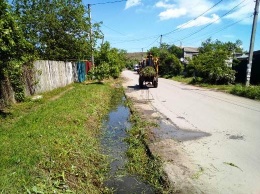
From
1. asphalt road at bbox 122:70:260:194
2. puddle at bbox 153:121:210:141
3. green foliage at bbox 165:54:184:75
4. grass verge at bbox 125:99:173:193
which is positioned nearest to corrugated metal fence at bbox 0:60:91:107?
grass verge at bbox 125:99:173:193

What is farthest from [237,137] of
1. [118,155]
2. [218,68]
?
[218,68]

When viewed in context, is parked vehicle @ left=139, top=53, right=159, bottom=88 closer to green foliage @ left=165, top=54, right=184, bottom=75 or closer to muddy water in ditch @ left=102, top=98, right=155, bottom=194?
muddy water in ditch @ left=102, top=98, right=155, bottom=194

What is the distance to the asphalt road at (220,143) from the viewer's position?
4.50 metres

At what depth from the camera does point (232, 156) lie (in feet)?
18.3

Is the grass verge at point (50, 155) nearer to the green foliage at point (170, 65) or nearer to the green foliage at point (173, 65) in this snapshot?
the green foliage at point (170, 65)

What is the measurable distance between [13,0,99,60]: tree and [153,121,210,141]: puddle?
14.6 metres

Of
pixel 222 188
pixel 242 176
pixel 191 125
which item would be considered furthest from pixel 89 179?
pixel 191 125

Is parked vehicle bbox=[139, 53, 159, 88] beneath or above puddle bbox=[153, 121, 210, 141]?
above

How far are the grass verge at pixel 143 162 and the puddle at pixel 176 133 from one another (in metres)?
0.40

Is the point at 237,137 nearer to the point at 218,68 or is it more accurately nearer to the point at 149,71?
the point at 149,71

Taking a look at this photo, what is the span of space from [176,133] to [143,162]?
2.18m

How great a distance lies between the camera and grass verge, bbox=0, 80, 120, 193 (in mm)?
3992

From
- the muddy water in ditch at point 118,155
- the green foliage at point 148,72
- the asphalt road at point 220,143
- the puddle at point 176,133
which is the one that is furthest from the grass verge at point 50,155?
the green foliage at point 148,72

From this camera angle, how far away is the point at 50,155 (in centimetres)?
495
